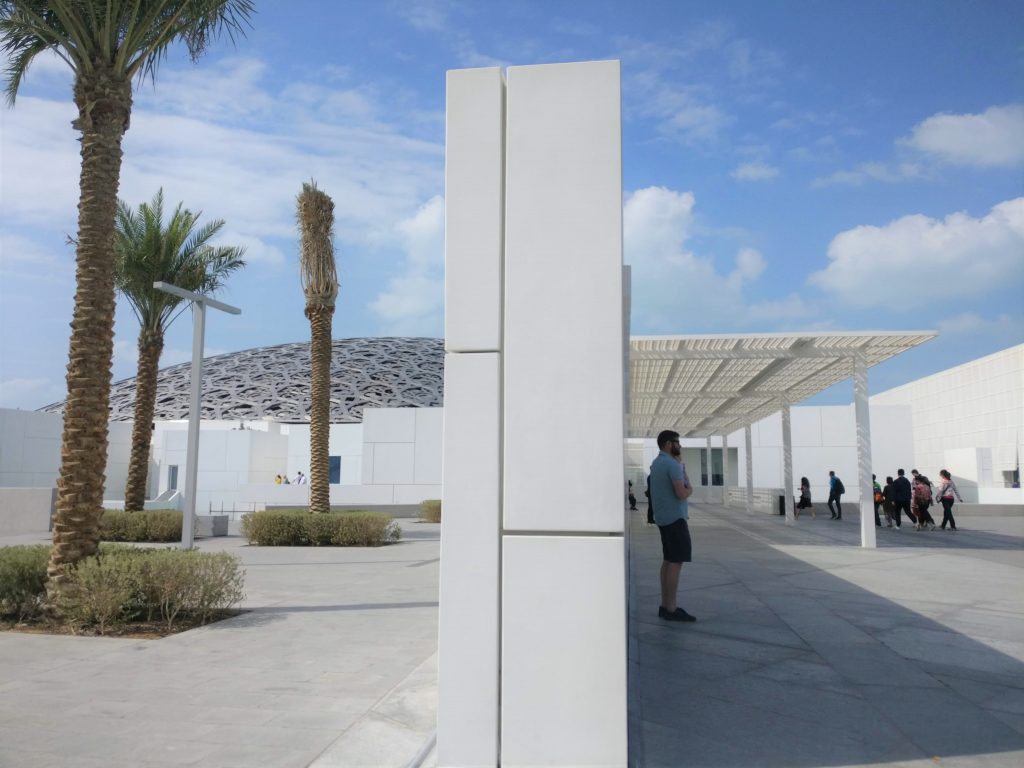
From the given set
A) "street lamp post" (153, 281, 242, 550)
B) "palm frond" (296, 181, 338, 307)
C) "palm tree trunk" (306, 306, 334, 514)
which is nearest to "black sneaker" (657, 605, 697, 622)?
"street lamp post" (153, 281, 242, 550)

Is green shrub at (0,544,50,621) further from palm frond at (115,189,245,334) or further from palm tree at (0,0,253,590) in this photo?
palm frond at (115,189,245,334)

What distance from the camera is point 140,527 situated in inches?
671

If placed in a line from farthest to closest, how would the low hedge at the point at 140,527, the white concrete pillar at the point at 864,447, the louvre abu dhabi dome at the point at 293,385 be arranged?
the louvre abu dhabi dome at the point at 293,385, the low hedge at the point at 140,527, the white concrete pillar at the point at 864,447

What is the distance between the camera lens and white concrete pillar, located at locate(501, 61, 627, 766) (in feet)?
11.3

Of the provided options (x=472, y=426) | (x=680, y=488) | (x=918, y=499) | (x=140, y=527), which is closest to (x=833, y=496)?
(x=918, y=499)

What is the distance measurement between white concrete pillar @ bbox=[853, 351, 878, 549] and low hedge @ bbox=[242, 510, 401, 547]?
9.97 meters

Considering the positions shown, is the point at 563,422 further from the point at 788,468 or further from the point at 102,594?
the point at 788,468

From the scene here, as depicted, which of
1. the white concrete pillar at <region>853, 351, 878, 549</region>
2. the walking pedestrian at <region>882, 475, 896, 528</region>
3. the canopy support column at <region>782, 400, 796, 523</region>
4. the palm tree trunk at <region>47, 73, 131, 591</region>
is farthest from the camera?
the canopy support column at <region>782, 400, 796, 523</region>

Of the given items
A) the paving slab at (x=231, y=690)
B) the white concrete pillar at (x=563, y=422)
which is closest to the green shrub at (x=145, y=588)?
the paving slab at (x=231, y=690)

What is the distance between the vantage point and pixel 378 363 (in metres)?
64.8

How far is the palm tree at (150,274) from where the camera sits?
18.3 meters

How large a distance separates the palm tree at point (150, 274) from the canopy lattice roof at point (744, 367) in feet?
37.4

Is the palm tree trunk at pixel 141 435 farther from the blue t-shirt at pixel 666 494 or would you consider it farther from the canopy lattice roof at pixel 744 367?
the blue t-shirt at pixel 666 494

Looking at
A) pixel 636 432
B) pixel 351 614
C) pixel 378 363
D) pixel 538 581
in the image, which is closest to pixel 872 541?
pixel 351 614
